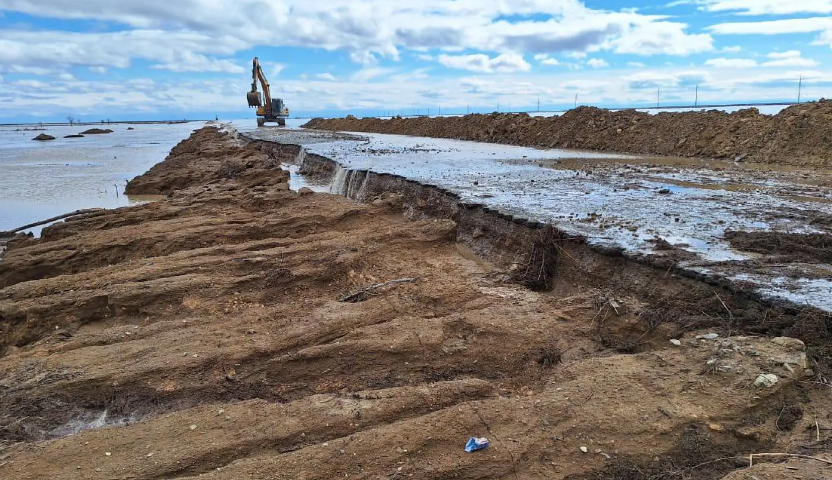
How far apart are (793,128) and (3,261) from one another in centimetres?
2052

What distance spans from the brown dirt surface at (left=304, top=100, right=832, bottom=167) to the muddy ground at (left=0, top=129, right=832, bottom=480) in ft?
45.5

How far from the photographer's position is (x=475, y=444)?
10.0 feet

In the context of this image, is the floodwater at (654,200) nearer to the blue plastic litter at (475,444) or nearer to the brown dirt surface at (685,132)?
the brown dirt surface at (685,132)

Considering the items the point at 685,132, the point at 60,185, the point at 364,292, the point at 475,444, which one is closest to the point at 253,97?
the point at 60,185

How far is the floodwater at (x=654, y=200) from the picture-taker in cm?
568

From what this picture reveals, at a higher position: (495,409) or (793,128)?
(793,128)

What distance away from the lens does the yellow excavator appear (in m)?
48.8

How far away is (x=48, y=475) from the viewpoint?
3.08 m

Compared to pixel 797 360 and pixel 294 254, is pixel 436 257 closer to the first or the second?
pixel 294 254

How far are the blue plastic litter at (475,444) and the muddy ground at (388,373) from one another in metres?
0.05

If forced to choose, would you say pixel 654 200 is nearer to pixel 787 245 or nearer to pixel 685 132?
pixel 787 245

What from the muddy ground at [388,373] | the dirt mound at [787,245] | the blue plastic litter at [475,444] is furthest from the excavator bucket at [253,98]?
the blue plastic litter at [475,444]

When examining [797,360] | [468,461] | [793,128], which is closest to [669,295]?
[797,360]

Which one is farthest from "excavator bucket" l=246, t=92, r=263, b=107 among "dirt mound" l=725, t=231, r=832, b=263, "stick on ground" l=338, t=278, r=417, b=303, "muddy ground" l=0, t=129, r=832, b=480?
"dirt mound" l=725, t=231, r=832, b=263
